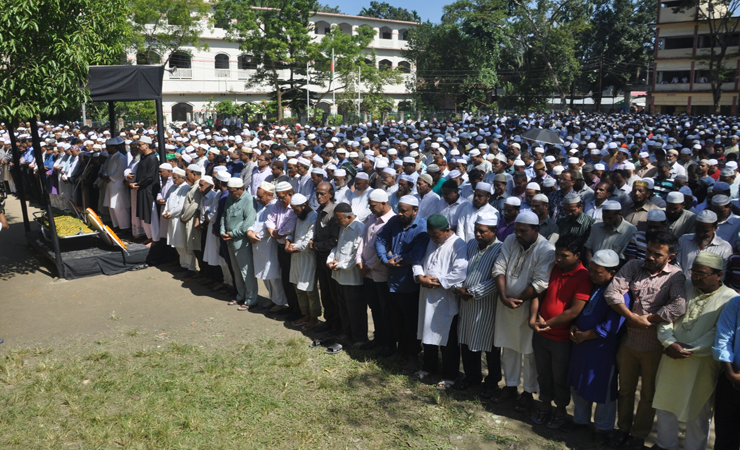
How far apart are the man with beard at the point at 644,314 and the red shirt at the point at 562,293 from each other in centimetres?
22

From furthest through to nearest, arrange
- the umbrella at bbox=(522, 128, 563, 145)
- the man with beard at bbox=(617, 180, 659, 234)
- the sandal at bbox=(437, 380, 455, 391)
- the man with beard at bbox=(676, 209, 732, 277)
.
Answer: the umbrella at bbox=(522, 128, 563, 145) < the man with beard at bbox=(617, 180, 659, 234) < the sandal at bbox=(437, 380, 455, 391) < the man with beard at bbox=(676, 209, 732, 277)

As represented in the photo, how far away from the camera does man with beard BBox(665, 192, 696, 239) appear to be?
18.6 feet

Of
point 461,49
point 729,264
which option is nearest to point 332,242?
point 729,264

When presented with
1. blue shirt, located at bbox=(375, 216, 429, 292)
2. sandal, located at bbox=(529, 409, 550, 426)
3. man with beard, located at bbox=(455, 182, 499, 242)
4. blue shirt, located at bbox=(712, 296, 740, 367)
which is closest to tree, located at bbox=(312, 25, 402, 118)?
man with beard, located at bbox=(455, 182, 499, 242)

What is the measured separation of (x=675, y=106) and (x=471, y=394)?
47196 millimetres

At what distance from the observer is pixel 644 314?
13.1ft

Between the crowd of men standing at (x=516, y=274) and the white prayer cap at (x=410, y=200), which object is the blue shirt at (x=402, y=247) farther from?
the white prayer cap at (x=410, y=200)

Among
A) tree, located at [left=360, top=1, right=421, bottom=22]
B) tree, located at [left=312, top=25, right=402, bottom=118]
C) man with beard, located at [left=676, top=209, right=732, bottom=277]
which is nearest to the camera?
man with beard, located at [left=676, top=209, right=732, bottom=277]

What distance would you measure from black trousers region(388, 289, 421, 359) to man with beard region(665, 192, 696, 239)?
8.89 ft

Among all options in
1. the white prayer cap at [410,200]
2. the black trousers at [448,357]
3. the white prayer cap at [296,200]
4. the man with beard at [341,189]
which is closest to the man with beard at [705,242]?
the black trousers at [448,357]

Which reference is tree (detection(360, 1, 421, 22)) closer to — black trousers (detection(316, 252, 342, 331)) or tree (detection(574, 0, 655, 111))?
tree (detection(574, 0, 655, 111))

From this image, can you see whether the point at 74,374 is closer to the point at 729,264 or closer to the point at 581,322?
the point at 581,322

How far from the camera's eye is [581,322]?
4258mm

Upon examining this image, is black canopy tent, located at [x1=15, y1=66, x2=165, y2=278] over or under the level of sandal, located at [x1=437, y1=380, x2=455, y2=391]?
over
